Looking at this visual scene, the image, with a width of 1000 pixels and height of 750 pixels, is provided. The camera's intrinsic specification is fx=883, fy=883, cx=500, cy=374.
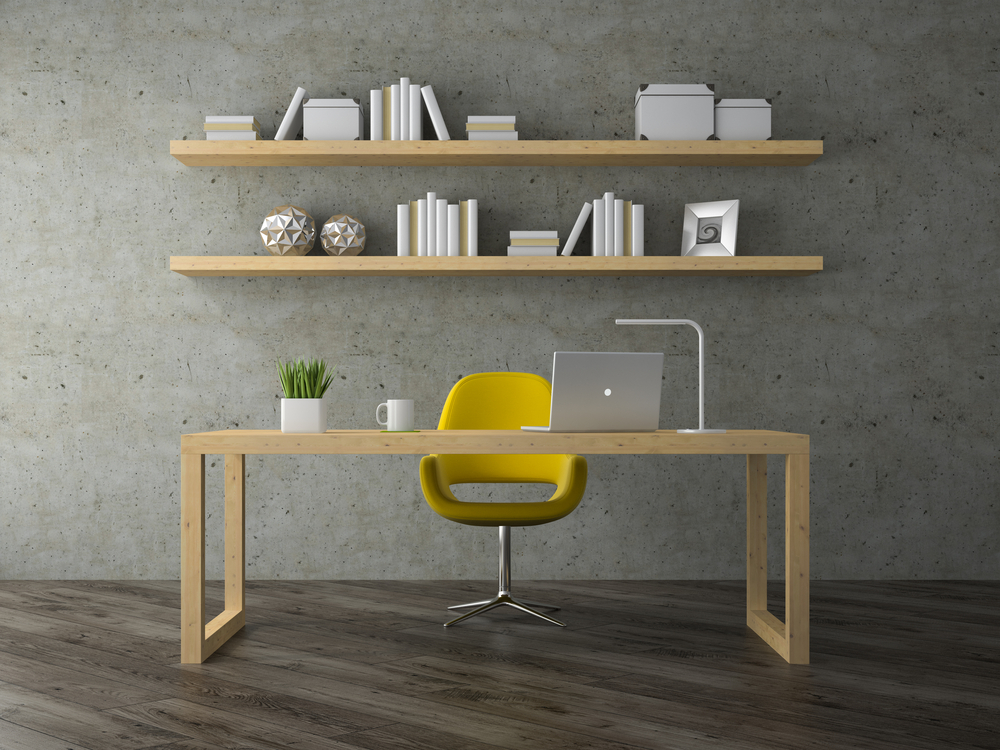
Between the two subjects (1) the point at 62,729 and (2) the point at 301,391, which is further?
(2) the point at 301,391

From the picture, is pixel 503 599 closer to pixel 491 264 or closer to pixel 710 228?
pixel 491 264

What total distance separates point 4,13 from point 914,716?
4508 mm

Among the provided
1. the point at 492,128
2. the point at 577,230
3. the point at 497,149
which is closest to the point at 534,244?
the point at 577,230

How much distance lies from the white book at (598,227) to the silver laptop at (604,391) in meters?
1.35

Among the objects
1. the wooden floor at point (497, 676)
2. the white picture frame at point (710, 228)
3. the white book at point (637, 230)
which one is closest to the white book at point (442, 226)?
the white book at point (637, 230)

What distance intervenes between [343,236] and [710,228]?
162 centimetres

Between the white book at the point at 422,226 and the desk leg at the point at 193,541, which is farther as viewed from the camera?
the white book at the point at 422,226

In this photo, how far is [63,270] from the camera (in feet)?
13.1

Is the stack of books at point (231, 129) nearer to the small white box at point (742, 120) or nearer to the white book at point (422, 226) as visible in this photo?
the white book at point (422, 226)

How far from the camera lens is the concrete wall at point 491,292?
3969 millimetres

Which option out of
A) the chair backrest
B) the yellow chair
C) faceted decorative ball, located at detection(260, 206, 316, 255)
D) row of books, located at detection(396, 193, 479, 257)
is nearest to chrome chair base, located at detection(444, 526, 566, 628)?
the yellow chair

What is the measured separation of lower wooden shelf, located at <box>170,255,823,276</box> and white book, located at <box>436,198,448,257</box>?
113 mm

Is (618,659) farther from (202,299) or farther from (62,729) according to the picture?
(202,299)

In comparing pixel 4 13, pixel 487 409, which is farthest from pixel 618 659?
pixel 4 13
